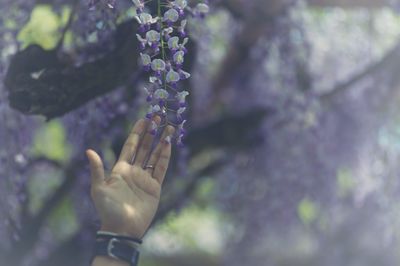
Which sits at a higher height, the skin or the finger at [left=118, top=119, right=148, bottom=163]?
the finger at [left=118, top=119, right=148, bottom=163]

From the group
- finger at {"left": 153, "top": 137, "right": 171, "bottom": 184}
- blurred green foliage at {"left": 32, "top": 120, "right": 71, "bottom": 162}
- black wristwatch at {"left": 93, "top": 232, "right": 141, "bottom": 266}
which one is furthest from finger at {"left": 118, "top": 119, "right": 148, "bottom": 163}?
blurred green foliage at {"left": 32, "top": 120, "right": 71, "bottom": 162}

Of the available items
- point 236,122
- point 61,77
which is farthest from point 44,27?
point 236,122

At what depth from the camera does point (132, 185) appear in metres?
2.73

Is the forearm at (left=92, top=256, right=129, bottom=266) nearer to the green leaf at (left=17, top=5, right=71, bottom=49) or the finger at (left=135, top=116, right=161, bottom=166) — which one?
the finger at (left=135, top=116, right=161, bottom=166)

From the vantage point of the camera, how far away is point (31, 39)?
4.15m

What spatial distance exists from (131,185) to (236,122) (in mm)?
3087

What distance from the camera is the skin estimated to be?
2627 millimetres

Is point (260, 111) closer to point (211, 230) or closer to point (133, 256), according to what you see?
point (133, 256)

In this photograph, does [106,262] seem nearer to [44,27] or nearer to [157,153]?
[157,153]

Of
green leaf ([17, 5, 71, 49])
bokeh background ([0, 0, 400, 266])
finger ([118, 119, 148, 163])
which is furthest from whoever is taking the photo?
green leaf ([17, 5, 71, 49])

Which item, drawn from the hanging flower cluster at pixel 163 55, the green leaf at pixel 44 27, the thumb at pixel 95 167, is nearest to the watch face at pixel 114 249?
the thumb at pixel 95 167

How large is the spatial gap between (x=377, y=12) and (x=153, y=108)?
171 inches

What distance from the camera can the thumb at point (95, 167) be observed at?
2580mm

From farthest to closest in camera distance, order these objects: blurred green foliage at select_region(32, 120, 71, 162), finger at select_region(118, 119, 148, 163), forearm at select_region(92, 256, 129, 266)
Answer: blurred green foliage at select_region(32, 120, 71, 162), finger at select_region(118, 119, 148, 163), forearm at select_region(92, 256, 129, 266)
